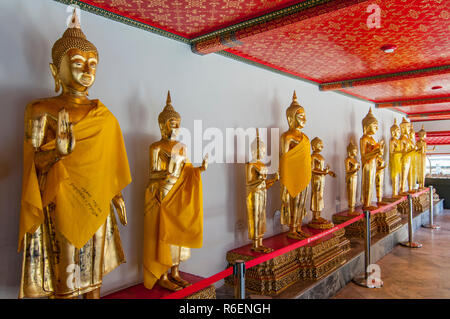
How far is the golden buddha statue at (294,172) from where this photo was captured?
13.1 ft

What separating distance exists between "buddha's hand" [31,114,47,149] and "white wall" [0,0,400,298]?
0.39 metres

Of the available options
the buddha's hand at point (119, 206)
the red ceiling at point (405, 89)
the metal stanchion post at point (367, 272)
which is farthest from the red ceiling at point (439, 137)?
the buddha's hand at point (119, 206)

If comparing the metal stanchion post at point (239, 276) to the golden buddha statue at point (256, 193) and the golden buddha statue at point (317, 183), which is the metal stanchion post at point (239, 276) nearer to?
the golden buddha statue at point (256, 193)

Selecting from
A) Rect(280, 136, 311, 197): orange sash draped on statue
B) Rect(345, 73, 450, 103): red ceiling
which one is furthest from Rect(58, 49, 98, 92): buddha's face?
Rect(345, 73, 450, 103): red ceiling

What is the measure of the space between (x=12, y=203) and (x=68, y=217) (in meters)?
0.57

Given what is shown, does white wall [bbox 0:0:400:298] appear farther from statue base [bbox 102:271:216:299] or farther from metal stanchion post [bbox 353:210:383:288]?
metal stanchion post [bbox 353:210:383:288]

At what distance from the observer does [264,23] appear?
9.66ft

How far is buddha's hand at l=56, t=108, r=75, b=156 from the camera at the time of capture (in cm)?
183

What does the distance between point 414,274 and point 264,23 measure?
387 centimetres

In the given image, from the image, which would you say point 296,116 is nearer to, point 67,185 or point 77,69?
point 77,69

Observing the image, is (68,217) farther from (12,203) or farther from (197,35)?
(197,35)

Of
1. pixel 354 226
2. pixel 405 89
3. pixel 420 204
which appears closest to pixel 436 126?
pixel 420 204

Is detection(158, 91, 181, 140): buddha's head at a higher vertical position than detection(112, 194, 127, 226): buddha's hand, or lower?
higher
